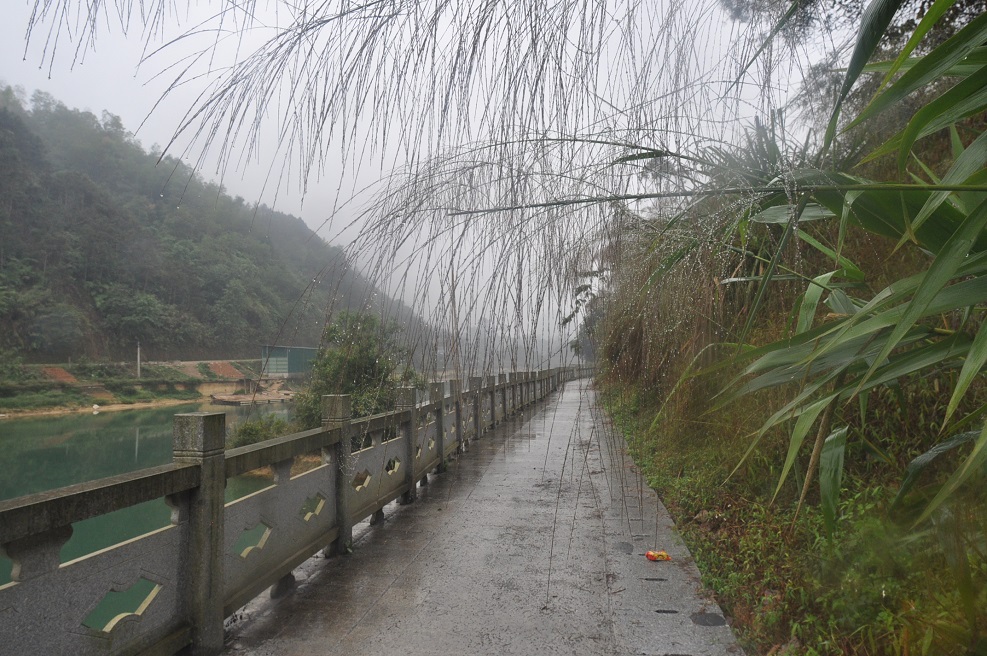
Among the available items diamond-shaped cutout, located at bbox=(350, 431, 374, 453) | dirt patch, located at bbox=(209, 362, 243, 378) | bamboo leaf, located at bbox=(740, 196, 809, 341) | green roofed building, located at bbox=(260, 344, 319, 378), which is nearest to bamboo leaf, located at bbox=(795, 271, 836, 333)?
bamboo leaf, located at bbox=(740, 196, 809, 341)

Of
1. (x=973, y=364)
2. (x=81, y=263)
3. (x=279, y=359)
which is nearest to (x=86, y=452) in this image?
(x=81, y=263)

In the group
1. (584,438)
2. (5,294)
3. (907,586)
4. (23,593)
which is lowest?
(907,586)

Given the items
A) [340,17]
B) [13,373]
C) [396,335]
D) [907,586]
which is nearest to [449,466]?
[907,586]

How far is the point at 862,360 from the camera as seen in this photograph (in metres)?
1.45

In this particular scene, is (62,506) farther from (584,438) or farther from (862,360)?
(862,360)

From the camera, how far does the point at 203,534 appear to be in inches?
92.9

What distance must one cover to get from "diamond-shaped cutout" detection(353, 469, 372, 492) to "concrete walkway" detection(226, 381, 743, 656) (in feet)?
1.19

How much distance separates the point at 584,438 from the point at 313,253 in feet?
2.50

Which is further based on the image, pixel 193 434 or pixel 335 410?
pixel 335 410

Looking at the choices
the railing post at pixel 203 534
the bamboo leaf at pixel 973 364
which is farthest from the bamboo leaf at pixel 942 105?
the railing post at pixel 203 534

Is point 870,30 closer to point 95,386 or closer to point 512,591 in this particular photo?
point 512,591

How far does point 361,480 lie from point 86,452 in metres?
22.9

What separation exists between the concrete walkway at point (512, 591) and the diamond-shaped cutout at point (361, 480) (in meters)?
0.36

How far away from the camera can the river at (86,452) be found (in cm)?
1595
